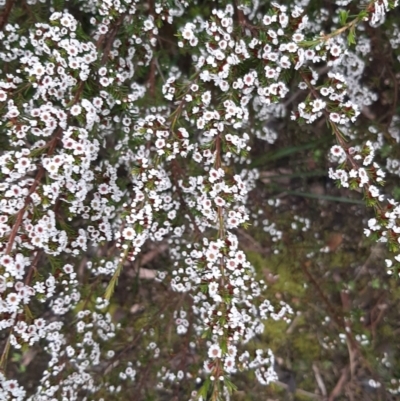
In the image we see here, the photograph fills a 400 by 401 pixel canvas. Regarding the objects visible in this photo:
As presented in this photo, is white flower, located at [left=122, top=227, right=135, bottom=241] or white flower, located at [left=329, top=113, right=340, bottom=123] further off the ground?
white flower, located at [left=329, top=113, right=340, bottom=123]

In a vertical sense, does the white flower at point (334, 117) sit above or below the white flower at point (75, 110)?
above

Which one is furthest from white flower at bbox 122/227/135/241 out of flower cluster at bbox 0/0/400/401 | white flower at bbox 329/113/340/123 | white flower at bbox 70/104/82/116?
white flower at bbox 329/113/340/123

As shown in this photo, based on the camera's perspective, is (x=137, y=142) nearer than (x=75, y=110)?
No

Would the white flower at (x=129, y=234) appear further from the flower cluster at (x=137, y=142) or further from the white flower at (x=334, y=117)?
the white flower at (x=334, y=117)

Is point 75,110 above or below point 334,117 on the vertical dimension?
below

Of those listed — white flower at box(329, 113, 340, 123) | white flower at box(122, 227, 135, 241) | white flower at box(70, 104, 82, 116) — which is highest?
white flower at box(329, 113, 340, 123)

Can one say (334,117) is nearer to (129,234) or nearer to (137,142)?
(137,142)

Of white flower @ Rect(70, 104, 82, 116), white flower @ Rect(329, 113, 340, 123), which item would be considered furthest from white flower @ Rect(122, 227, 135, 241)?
white flower @ Rect(329, 113, 340, 123)

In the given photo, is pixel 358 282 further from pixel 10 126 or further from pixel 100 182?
pixel 10 126

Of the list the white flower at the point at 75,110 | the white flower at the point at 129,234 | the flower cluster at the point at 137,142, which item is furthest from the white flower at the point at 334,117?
the white flower at the point at 75,110

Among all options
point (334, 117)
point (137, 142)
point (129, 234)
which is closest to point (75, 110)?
point (137, 142)

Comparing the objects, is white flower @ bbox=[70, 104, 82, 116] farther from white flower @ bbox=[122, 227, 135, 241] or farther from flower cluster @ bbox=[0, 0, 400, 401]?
white flower @ bbox=[122, 227, 135, 241]

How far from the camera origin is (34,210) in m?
2.33

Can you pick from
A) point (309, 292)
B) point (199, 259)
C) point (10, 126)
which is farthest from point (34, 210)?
point (309, 292)
